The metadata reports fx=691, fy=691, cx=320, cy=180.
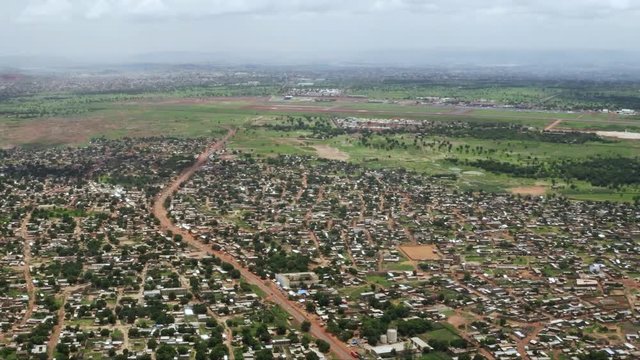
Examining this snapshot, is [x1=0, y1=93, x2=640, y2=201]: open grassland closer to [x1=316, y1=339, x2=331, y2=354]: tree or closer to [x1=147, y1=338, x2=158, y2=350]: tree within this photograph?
[x1=316, y1=339, x2=331, y2=354]: tree

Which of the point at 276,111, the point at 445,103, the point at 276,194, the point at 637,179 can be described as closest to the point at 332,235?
the point at 276,194

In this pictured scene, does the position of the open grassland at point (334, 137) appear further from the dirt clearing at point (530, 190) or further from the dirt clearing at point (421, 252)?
the dirt clearing at point (421, 252)

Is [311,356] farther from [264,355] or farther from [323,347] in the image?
[264,355]

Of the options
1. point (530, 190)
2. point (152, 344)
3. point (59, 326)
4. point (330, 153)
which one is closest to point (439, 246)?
point (530, 190)

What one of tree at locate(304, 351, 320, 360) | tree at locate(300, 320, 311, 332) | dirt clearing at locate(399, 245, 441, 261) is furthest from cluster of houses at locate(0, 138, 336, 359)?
dirt clearing at locate(399, 245, 441, 261)

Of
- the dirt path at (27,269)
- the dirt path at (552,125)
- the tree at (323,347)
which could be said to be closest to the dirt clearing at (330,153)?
the dirt path at (27,269)

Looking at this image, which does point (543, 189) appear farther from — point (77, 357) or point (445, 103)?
point (445, 103)
